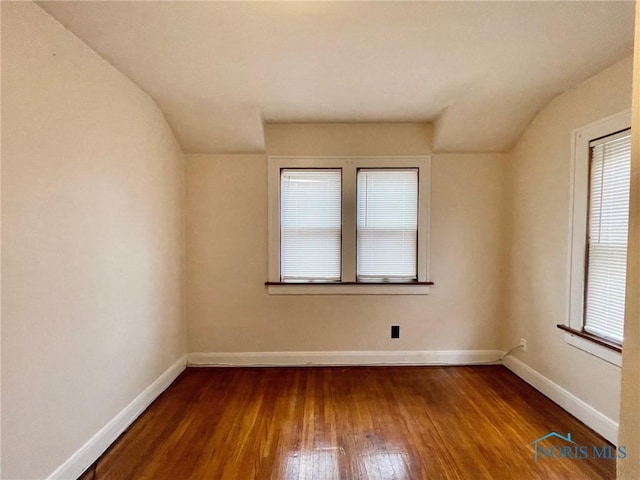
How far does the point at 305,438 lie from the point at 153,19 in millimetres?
2514

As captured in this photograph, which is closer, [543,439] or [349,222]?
[543,439]

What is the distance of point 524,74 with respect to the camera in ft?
6.53

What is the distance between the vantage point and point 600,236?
195 centimetres

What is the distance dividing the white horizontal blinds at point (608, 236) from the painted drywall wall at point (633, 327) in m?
1.71

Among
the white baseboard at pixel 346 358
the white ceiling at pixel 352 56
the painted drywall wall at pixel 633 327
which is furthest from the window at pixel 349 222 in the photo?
the painted drywall wall at pixel 633 327

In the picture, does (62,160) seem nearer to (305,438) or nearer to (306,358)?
(305,438)

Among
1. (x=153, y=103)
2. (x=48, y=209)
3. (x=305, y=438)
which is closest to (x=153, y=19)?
(x=153, y=103)

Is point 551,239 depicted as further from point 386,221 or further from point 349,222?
point 349,222

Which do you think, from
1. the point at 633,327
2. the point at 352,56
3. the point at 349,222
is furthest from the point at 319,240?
the point at 633,327

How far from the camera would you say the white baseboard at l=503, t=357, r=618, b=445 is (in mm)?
1776

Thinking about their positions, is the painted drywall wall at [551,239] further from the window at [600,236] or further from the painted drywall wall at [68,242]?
the painted drywall wall at [68,242]

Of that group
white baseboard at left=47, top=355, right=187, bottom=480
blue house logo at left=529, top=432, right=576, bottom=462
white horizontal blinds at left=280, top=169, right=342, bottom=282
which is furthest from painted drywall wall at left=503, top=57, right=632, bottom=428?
white baseboard at left=47, top=355, right=187, bottom=480

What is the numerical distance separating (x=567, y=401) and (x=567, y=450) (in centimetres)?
49

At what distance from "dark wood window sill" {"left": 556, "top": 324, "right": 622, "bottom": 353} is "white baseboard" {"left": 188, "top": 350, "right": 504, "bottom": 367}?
0.85 m
